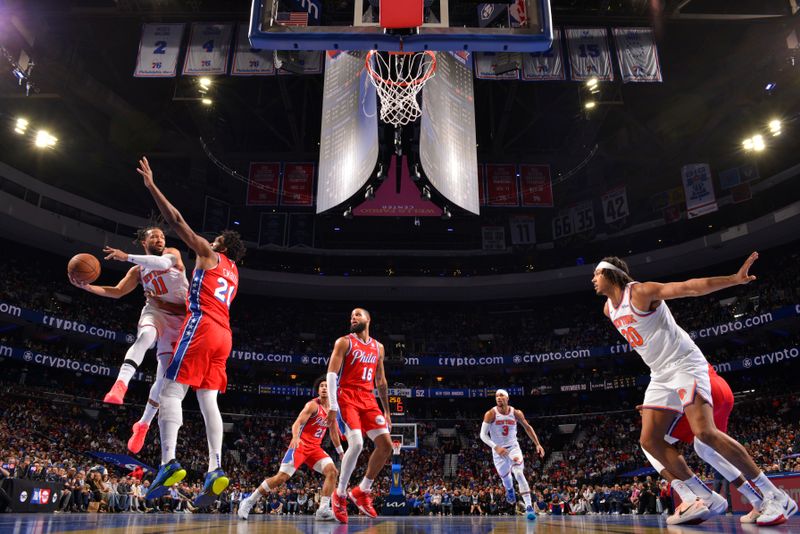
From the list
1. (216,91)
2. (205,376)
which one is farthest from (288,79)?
(205,376)

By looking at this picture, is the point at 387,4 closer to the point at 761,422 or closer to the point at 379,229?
the point at 761,422

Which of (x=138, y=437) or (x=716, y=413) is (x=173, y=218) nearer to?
(x=138, y=437)

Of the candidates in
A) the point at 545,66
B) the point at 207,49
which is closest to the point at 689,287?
the point at 545,66

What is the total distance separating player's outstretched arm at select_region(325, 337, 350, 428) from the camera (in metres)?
6.66

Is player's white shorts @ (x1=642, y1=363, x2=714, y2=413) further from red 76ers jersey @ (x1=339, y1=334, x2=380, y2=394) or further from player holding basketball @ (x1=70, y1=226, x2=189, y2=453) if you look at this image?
player holding basketball @ (x1=70, y1=226, x2=189, y2=453)

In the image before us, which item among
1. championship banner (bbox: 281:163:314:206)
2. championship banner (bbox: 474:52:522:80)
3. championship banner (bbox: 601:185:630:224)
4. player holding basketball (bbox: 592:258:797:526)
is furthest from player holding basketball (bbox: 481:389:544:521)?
championship banner (bbox: 601:185:630:224)

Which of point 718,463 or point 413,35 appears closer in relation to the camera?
point 718,463

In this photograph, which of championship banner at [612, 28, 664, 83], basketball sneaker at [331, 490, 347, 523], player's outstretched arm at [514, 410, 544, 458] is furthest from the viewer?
championship banner at [612, 28, 664, 83]

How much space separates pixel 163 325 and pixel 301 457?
404 cm

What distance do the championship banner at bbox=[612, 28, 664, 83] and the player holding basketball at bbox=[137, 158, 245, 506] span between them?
1391cm

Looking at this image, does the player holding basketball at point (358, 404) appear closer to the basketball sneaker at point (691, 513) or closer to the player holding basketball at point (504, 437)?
the basketball sneaker at point (691, 513)

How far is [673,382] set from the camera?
4895 mm

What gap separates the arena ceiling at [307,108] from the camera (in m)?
17.2

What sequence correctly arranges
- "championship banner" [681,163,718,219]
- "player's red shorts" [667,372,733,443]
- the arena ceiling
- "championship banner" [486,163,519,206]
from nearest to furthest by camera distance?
"player's red shorts" [667,372,733,443] < the arena ceiling < "championship banner" [486,163,519,206] < "championship banner" [681,163,718,219]
